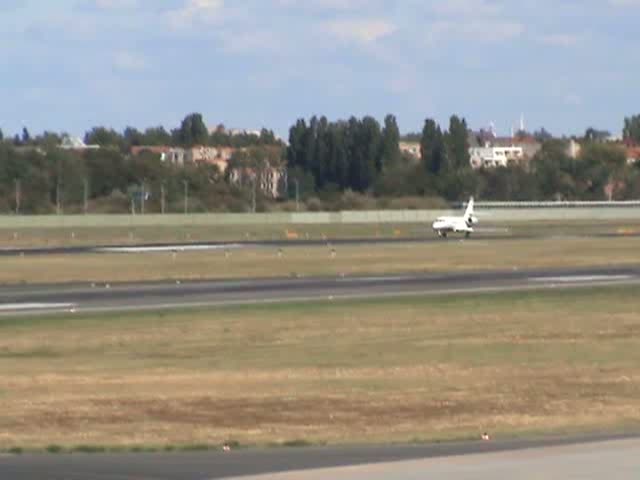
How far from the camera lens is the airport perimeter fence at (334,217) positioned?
146 m

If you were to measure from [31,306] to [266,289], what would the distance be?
954 cm

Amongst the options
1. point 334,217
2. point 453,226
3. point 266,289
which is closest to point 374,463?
point 266,289

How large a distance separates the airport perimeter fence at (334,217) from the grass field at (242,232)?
3815 millimetres

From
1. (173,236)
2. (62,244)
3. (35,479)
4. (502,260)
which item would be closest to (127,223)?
(173,236)

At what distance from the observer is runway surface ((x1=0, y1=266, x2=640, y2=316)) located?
164 feet

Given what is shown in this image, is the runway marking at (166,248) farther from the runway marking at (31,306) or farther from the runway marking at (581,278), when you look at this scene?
the runway marking at (31,306)

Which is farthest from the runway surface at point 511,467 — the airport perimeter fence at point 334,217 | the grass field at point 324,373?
the airport perimeter fence at point 334,217

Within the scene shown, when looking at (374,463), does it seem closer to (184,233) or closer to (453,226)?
(453,226)

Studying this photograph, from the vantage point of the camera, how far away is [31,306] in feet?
163

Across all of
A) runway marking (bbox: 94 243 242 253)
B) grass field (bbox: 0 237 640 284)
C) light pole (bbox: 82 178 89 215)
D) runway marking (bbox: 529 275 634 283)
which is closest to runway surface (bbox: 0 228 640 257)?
runway marking (bbox: 94 243 242 253)

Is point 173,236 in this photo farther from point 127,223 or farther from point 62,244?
point 127,223

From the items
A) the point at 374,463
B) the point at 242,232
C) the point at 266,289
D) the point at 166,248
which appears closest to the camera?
the point at 374,463

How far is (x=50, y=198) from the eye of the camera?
198 metres

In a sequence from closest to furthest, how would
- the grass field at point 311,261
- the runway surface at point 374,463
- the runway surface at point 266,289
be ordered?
1. the runway surface at point 374,463
2. the runway surface at point 266,289
3. the grass field at point 311,261
